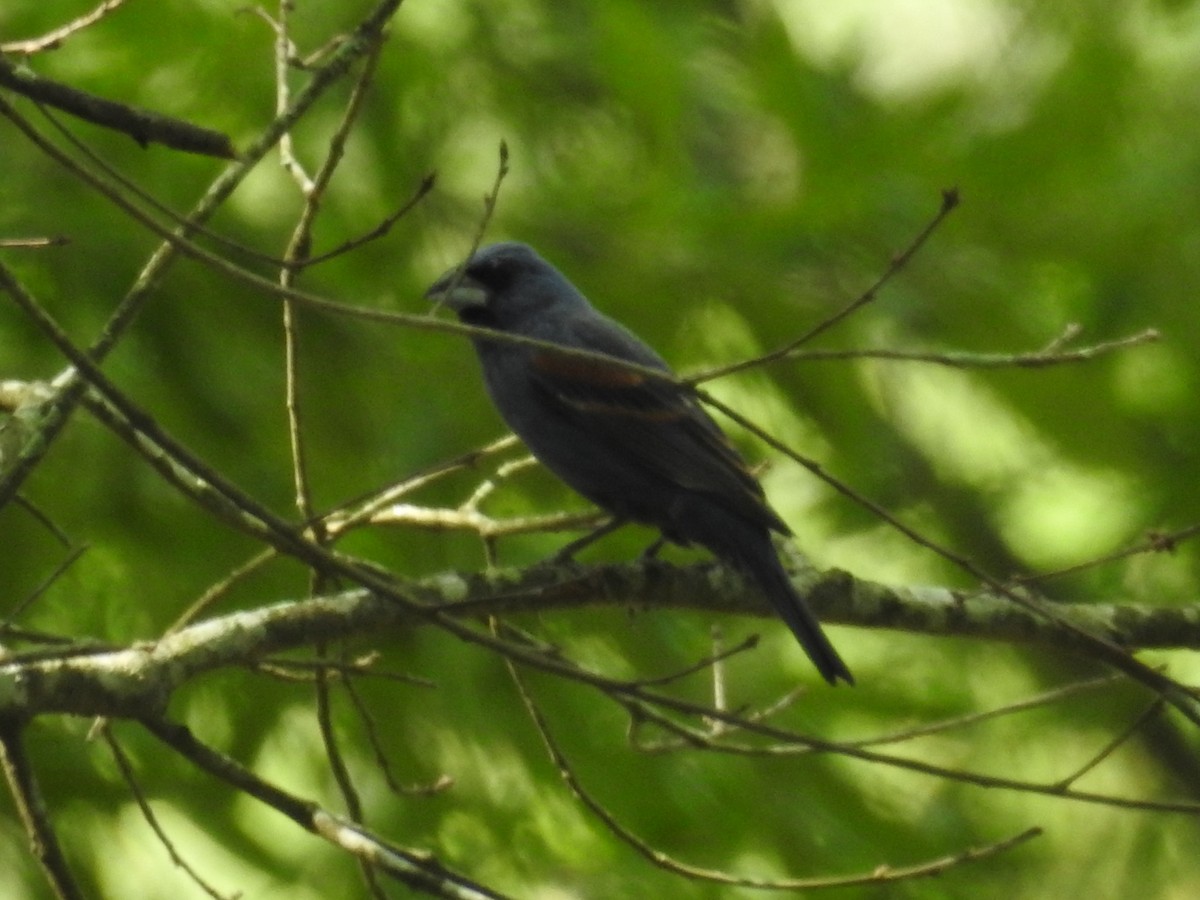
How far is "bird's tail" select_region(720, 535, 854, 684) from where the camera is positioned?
3789 mm

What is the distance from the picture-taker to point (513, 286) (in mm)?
4902

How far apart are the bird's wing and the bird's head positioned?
0.31m

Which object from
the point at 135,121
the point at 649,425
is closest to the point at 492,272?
the point at 649,425

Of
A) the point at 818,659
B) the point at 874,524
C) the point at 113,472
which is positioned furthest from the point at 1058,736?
the point at 113,472

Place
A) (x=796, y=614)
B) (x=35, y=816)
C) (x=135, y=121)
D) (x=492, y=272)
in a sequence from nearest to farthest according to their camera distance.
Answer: (x=135, y=121) → (x=35, y=816) → (x=796, y=614) → (x=492, y=272)

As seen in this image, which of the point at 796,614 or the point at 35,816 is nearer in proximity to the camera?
the point at 35,816

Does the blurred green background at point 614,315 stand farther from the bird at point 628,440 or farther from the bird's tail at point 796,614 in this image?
the bird's tail at point 796,614

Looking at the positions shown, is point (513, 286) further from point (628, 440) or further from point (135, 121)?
point (135, 121)

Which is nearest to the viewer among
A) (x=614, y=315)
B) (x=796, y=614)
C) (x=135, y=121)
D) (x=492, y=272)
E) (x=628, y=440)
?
(x=135, y=121)

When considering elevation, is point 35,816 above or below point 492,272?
below

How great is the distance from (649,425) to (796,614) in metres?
0.84

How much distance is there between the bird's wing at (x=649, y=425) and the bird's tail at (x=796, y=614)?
299 mm

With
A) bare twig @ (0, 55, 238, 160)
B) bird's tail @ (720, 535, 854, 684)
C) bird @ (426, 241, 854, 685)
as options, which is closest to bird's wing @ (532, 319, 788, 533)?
bird @ (426, 241, 854, 685)

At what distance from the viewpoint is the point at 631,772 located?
14.0 ft
